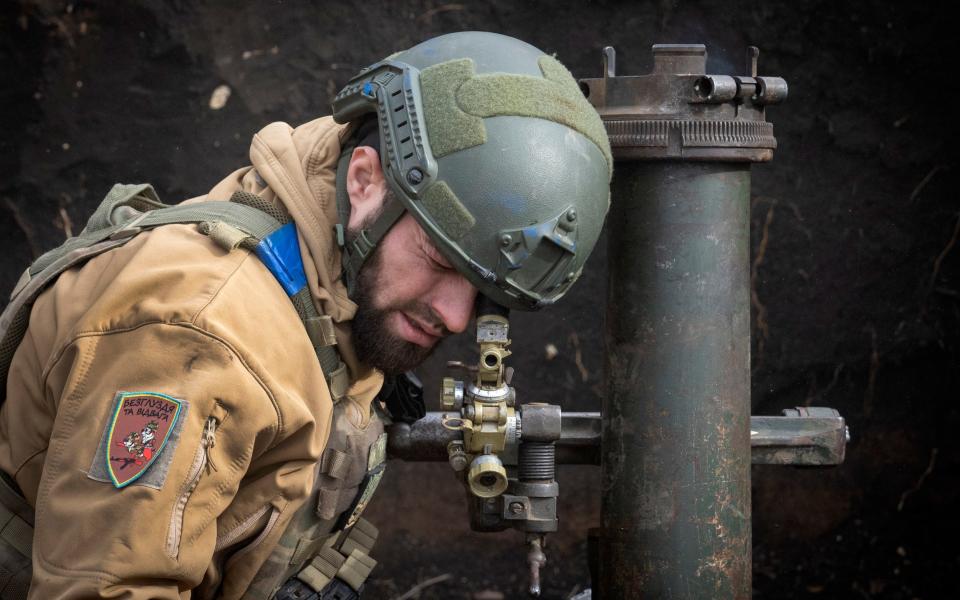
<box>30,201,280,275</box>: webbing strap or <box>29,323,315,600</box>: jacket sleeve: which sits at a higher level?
<box>30,201,280,275</box>: webbing strap

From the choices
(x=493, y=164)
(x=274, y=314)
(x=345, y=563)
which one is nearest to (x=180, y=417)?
(x=274, y=314)

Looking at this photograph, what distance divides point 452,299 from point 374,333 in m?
0.18

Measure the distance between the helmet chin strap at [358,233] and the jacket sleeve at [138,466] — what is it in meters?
0.43

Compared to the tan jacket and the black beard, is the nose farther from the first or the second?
the tan jacket

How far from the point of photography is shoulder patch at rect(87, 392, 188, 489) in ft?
5.92

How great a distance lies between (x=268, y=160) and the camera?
2289mm


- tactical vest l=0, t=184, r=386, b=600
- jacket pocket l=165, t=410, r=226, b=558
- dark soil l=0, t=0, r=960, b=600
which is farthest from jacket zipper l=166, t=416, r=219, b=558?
dark soil l=0, t=0, r=960, b=600

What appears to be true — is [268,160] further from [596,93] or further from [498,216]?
[596,93]

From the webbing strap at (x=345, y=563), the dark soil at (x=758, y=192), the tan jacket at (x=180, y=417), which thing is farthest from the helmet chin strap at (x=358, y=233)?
the dark soil at (x=758, y=192)

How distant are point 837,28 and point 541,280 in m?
2.14

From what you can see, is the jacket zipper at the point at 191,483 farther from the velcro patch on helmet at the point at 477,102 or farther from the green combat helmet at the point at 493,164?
the velcro patch on helmet at the point at 477,102

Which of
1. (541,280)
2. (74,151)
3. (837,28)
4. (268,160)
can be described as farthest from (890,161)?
(74,151)

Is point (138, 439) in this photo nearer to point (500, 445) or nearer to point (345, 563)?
point (500, 445)

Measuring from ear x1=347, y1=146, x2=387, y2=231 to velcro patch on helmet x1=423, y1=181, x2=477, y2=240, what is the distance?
0.14 meters
